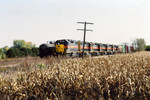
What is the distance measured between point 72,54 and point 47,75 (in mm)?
22924

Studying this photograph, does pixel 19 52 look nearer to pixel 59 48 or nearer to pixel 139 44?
pixel 59 48

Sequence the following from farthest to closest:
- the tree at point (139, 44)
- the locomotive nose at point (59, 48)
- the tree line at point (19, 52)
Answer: the tree at point (139, 44), the tree line at point (19, 52), the locomotive nose at point (59, 48)

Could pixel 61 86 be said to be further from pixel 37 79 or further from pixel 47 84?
pixel 37 79

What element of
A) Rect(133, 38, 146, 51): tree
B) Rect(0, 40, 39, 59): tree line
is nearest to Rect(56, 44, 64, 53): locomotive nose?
Rect(0, 40, 39, 59): tree line

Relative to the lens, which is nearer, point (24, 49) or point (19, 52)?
point (19, 52)

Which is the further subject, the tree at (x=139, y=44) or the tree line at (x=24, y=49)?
the tree at (x=139, y=44)

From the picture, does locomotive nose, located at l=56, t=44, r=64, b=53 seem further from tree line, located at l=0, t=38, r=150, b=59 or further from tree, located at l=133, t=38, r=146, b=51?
tree, located at l=133, t=38, r=146, b=51

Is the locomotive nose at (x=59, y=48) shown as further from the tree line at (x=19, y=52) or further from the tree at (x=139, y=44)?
the tree at (x=139, y=44)

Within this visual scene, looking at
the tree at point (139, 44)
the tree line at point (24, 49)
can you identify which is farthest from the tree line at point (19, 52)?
the tree at point (139, 44)

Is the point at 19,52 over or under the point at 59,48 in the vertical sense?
under

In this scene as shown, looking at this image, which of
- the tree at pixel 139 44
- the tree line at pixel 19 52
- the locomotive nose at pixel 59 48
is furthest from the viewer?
the tree at pixel 139 44

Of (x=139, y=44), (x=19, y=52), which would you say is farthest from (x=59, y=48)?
(x=139, y=44)

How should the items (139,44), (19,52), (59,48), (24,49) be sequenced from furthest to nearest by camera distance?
(139,44) → (24,49) → (19,52) → (59,48)

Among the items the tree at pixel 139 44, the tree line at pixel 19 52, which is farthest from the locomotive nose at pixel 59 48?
the tree at pixel 139 44
